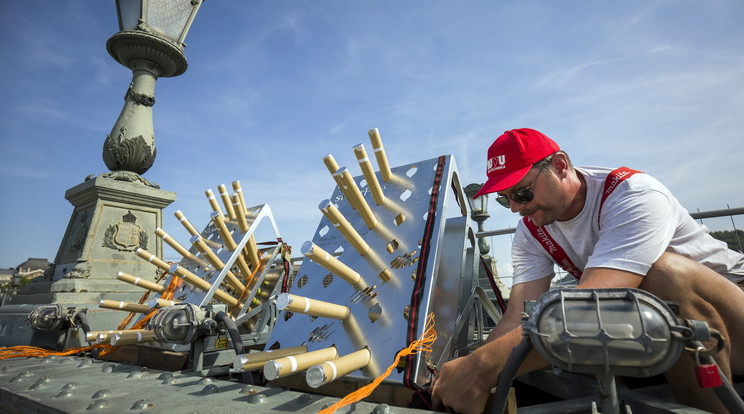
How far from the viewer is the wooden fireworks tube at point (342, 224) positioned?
5.96ft

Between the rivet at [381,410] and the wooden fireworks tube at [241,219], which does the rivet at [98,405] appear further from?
the wooden fireworks tube at [241,219]

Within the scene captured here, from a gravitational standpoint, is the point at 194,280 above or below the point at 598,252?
above

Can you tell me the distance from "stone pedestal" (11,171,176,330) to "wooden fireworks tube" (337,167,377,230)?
424 centimetres

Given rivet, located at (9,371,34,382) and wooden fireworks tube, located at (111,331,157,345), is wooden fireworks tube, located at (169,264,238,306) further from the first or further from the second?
rivet, located at (9,371,34,382)

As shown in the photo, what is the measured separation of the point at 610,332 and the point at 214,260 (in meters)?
3.04

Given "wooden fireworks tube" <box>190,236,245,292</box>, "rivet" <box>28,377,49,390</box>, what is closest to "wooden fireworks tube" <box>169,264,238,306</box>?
"wooden fireworks tube" <box>190,236,245,292</box>

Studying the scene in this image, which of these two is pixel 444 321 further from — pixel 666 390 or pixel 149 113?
pixel 149 113

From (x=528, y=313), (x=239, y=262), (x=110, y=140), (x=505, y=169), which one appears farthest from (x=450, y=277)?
(x=110, y=140)

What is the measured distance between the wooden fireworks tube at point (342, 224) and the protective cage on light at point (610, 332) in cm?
118

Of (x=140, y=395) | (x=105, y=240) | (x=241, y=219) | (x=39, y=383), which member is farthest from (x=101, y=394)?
(x=105, y=240)

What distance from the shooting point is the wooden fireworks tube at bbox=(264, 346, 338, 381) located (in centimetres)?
109

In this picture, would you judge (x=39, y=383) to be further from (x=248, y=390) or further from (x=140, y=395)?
(x=248, y=390)

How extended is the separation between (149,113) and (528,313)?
7551 mm

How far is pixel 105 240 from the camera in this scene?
215 inches
